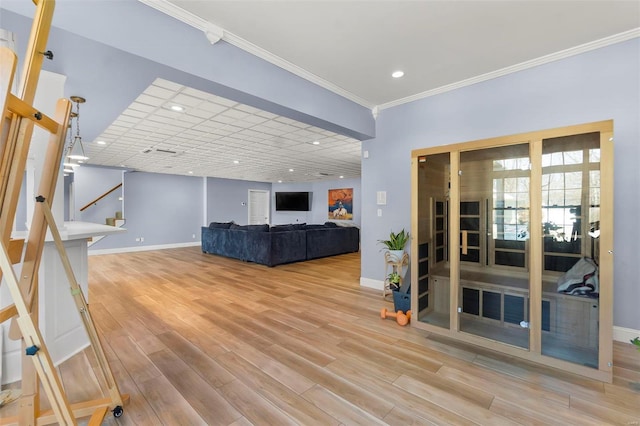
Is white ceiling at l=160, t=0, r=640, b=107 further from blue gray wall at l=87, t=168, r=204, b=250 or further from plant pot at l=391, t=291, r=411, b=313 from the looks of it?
blue gray wall at l=87, t=168, r=204, b=250

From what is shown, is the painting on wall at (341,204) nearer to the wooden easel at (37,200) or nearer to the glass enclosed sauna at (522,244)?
the glass enclosed sauna at (522,244)

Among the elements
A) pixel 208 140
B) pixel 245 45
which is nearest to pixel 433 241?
pixel 245 45

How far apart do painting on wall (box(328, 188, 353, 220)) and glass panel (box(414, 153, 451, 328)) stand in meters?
7.22

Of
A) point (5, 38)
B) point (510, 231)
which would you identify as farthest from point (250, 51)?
point (510, 231)

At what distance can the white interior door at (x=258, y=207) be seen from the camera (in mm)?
11305

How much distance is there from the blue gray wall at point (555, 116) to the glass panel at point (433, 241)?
2.58ft

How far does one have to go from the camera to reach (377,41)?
2.50 m

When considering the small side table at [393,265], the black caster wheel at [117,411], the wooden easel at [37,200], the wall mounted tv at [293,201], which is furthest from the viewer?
the wall mounted tv at [293,201]

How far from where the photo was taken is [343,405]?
5.59 ft

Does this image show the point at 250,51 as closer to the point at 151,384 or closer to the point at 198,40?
the point at 198,40

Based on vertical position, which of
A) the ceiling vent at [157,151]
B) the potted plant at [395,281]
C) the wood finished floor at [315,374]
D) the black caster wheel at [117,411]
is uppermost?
the ceiling vent at [157,151]

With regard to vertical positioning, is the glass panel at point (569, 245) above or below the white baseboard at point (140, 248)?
above

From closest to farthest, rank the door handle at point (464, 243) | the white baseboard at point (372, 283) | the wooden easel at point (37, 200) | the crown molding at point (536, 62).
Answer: the wooden easel at point (37, 200)
the crown molding at point (536, 62)
the door handle at point (464, 243)
the white baseboard at point (372, 283)

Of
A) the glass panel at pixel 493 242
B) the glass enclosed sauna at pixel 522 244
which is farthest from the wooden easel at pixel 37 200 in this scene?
the glass panel at pixel 493 242
